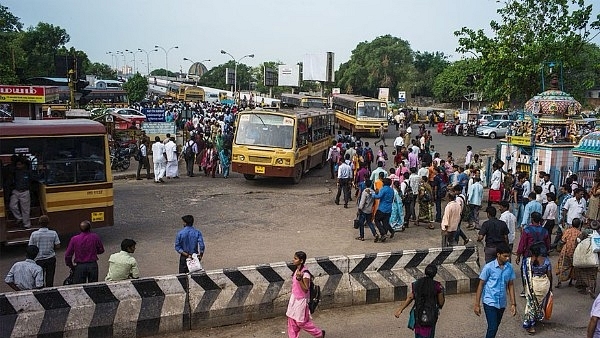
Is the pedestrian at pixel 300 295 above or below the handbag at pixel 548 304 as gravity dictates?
above

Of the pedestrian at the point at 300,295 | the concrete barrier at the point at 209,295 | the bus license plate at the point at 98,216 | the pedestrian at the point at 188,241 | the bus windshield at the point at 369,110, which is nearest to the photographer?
the pedestrian at the point at 300,295

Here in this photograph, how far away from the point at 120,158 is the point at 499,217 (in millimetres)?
14427

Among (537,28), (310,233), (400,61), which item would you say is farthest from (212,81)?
(310,233)

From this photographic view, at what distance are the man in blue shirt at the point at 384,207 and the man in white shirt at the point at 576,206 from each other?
3.68 metres

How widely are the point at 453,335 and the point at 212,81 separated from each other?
126 m

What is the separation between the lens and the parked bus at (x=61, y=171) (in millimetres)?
10562

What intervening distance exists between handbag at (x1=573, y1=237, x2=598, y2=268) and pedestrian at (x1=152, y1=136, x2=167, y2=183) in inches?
535

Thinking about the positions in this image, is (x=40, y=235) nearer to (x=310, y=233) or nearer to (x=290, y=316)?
(x=290, y=316)

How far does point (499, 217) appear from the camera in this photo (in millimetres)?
13352

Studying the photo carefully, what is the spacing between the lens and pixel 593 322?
5711 millimetres

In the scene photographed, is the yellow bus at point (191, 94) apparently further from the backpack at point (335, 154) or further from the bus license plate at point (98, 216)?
the bus license plate at point (98, 216)

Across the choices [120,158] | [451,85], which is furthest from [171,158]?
[451,85]

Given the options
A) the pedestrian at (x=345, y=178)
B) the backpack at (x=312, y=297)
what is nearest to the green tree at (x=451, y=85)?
the pedestrian at (x=345, y=178)

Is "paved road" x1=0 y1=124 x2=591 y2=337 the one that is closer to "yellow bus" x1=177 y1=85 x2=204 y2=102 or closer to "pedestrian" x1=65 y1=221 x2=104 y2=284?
"pedestrian" x1=65 y1=221 x2=104 y2=284
